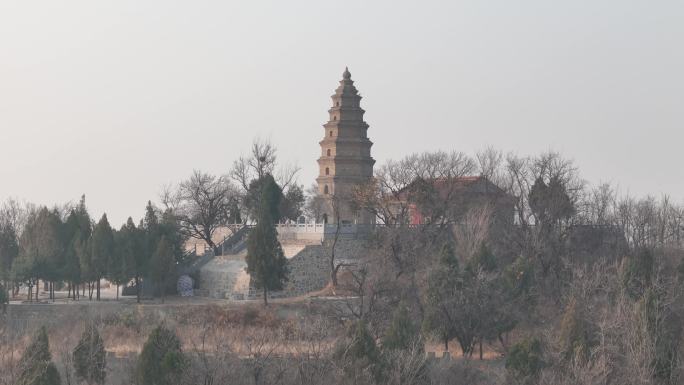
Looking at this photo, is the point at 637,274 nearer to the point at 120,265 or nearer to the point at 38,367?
the point at 120,265

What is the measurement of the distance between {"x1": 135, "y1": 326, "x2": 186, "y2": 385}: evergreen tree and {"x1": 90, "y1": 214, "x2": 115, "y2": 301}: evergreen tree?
18914mm

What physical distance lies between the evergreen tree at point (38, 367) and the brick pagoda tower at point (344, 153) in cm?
3107

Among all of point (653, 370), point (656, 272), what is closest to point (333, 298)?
point (656, 272)

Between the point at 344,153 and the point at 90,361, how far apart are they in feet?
102

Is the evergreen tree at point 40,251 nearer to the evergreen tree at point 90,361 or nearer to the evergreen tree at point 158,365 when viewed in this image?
the evergreen tree at point 90,361

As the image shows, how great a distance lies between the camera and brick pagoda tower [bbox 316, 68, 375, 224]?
60656 mm

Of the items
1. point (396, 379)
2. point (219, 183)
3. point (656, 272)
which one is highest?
point (219, 183)

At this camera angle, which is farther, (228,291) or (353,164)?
(353,164)

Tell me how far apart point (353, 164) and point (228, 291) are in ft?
43.4

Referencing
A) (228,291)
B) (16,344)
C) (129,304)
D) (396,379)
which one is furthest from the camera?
(228,291)

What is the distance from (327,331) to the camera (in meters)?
39.7

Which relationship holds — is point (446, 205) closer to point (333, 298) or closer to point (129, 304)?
point (333, 298)

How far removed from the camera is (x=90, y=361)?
31.7 metres

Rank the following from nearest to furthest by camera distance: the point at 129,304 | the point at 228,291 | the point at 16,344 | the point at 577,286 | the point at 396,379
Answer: the point at 396,379 < the point at 16,344 < the point at 577,286 < the point at 129,304 < the point at 228,291
